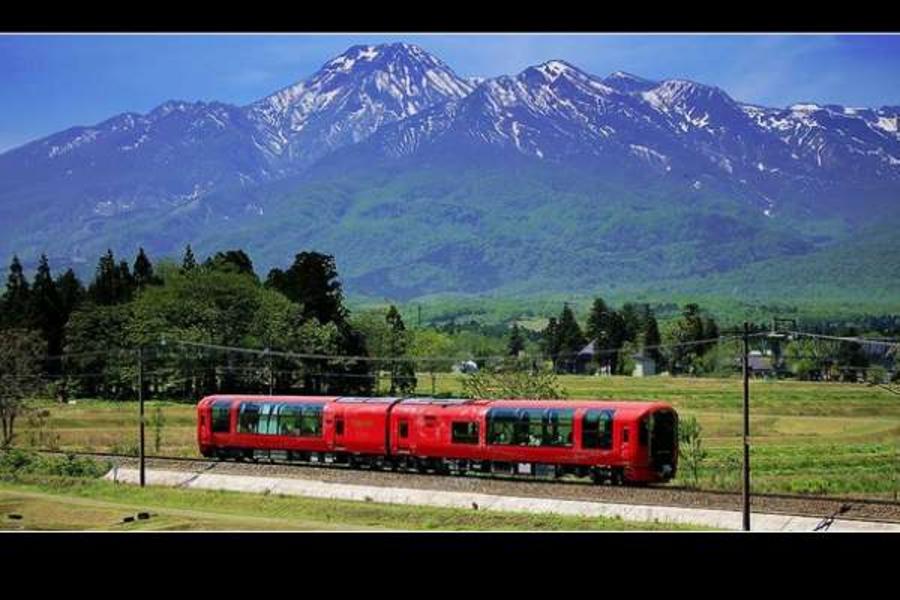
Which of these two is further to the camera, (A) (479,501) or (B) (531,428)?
(B) (531,428)

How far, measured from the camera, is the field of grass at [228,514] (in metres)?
24.1

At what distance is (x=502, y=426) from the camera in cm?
2998

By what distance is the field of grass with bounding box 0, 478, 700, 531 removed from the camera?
24125 mm

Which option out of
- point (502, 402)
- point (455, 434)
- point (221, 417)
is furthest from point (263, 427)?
point (502, 402)

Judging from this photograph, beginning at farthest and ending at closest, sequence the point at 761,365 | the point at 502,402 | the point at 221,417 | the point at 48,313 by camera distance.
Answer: the point at 761,365
the point at 48,313
the point at 221,417
the point at 502,402

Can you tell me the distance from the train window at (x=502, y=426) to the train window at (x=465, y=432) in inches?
20.5

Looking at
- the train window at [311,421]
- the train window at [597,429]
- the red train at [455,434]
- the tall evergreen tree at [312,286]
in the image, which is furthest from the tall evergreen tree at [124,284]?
the train window at [597,429]

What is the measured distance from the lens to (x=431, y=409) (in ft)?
104

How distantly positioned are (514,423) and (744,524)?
8.56m

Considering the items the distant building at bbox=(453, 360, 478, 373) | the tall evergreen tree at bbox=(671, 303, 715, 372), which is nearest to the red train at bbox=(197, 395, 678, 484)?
the distant building at bbox=(453, 360, 478, 373)

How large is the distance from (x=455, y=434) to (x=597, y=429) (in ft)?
14.9

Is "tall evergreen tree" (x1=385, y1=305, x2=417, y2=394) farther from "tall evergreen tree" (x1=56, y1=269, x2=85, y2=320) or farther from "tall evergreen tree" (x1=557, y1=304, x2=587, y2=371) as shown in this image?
"tall evergreen tree" (x1=557, y1=304, x2=587, y2=371)

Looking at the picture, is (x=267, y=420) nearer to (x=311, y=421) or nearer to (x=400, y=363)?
(x=311, y=421)
